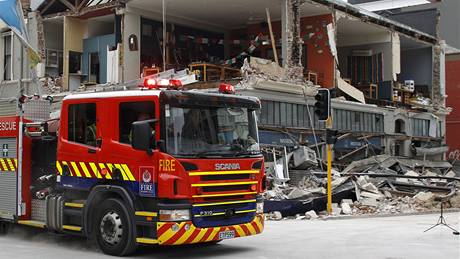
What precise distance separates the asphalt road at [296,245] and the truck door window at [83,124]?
1.87 meters

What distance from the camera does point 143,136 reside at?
848cm

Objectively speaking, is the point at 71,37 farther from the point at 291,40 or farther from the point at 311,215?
the point at 311,215

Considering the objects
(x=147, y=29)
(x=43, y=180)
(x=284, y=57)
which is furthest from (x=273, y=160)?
(x=43, y=180)

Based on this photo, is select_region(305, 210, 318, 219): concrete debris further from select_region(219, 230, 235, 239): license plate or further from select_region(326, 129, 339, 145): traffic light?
select_region(219, 230, 235, 239): license plate

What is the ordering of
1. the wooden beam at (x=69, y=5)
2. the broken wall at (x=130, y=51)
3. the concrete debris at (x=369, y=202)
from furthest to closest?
the wooden beam at (x=69, y=5), the broken wall at (x=130, y=51), the concrete debris at (x=369, y=202)

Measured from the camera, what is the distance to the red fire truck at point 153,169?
28.1 feet

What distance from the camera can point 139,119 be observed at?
8.98 m

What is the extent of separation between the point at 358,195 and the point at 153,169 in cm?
1149

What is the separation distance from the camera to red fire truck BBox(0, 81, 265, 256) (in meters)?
8.58

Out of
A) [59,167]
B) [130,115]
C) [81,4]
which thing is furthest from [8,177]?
[81,4]

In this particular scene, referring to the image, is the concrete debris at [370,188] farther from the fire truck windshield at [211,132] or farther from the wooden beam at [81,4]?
the wooden beam at [81,4]

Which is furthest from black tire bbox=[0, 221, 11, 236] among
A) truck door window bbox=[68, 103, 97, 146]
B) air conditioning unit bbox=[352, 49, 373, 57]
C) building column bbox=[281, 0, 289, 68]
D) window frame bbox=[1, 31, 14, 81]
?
air conditioning unit bbox=[352, 49, 373, 57]

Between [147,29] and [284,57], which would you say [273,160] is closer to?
[284,57]

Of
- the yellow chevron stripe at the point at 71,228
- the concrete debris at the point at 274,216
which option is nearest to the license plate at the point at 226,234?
the yellow chevron stripe at the point at 71,228
